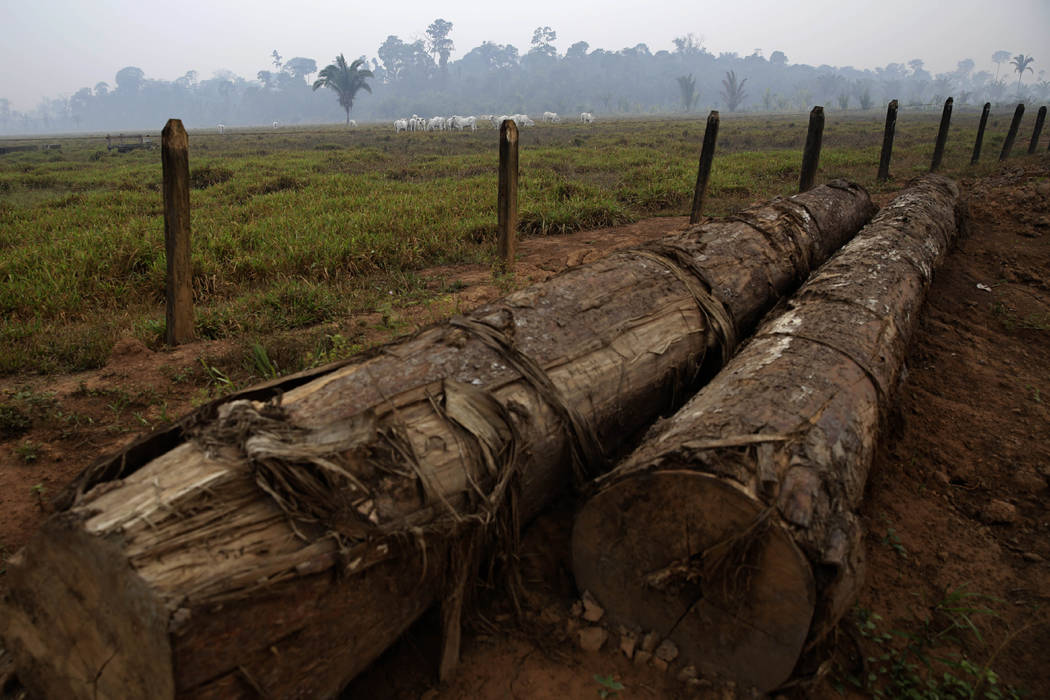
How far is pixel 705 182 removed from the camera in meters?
7.91

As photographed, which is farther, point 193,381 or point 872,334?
point 193,381

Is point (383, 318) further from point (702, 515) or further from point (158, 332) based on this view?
point (702, 515)

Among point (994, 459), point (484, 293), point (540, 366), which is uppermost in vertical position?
point (540, 366)

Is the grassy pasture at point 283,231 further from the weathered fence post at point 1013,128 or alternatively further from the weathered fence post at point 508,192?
the weathered fence post at point 1013,128

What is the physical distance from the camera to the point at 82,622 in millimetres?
1375

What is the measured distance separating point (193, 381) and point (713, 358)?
3.20 m

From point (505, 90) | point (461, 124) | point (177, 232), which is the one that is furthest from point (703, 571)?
point (505, 90)

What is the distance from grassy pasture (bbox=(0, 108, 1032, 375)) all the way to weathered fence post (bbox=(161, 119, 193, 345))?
19cm

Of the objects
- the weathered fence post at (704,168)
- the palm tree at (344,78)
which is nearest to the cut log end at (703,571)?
the weathered fence post at (704,168)

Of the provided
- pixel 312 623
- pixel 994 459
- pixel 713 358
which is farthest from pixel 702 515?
pixel 994 459

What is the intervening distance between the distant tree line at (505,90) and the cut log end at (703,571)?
106670 mm

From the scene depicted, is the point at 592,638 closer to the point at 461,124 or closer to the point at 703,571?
the point at 703,571

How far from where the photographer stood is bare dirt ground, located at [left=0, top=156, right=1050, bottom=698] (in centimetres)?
185

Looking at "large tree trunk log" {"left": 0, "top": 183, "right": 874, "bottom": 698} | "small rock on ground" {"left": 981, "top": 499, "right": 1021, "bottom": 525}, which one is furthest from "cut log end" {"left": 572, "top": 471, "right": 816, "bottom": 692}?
"small rock on ground" {"left": 981, "top": 499, "right": 1021, "bottom": 525}
